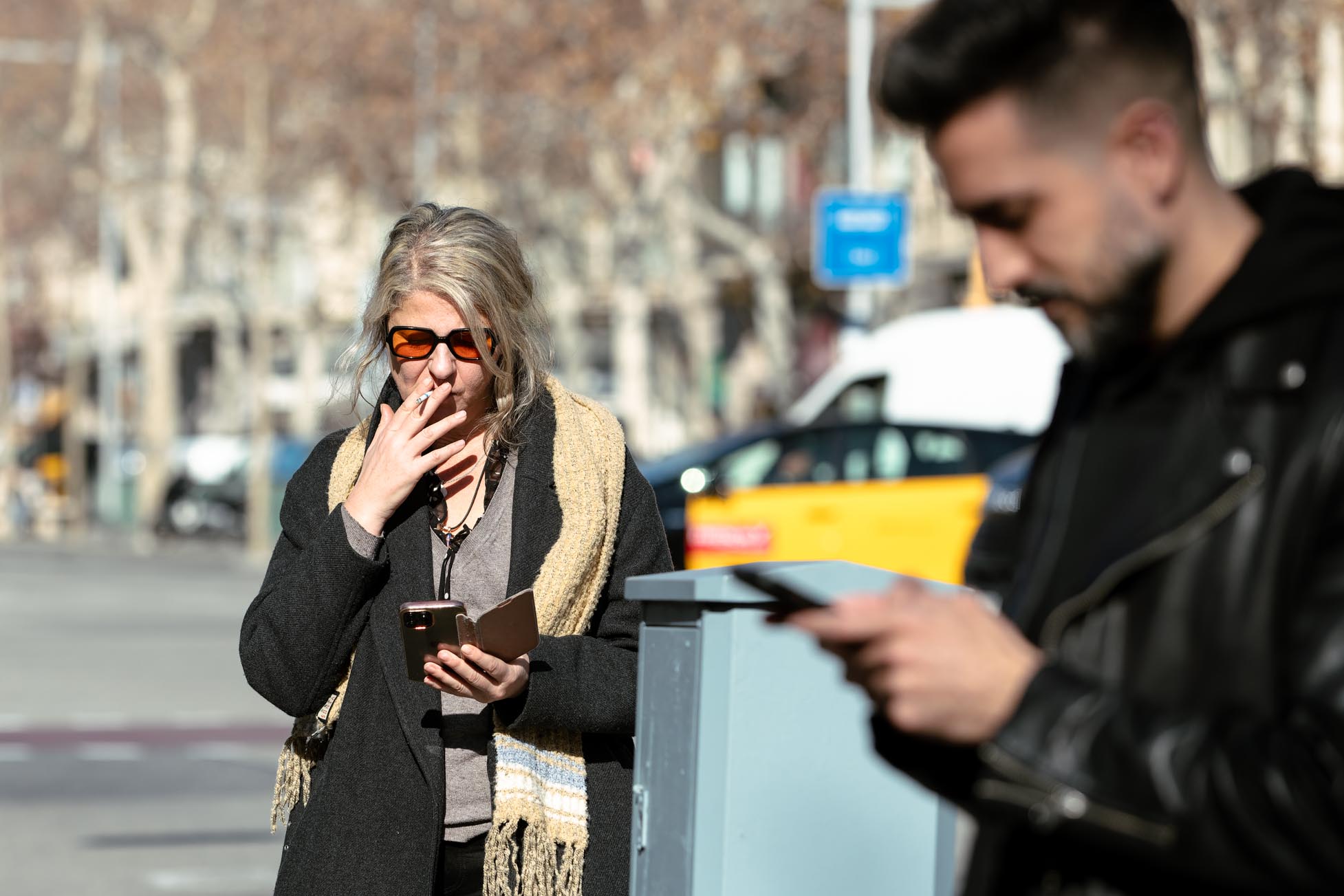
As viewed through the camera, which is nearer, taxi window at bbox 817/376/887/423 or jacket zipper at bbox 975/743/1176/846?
jacket zipper at bbox 975/743/1176/846

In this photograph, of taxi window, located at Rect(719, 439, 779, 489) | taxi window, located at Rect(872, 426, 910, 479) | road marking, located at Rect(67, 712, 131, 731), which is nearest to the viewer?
road marking, located at Rect(67, 712, 131, 731)

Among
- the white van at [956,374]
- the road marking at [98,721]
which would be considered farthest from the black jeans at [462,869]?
the white van at [956,374]

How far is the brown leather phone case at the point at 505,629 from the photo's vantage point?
333 cm

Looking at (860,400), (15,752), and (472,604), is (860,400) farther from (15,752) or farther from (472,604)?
(472,604)

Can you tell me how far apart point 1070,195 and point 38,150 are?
48.9 m

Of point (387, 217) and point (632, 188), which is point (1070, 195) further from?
point (387, 217)

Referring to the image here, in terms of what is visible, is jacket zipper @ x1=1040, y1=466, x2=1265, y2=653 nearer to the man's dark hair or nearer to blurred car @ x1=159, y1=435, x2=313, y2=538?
the man's dark hair

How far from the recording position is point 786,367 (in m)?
31.1

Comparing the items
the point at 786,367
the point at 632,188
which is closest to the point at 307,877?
the point at 786,367

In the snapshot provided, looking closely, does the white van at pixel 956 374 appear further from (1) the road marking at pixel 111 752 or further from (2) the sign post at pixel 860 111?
(1) the road marking at pixel 111 752

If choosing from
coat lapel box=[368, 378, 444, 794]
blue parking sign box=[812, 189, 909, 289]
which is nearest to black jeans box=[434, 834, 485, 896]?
coat lapel box=[368, 378, 444, 794]

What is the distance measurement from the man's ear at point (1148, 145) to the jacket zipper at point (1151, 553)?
24 centimetres

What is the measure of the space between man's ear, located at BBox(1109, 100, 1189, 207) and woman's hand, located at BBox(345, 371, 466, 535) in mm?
1892

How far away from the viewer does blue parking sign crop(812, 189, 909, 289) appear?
19.2 meters
